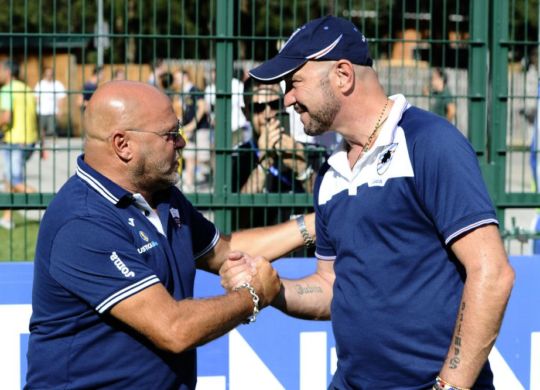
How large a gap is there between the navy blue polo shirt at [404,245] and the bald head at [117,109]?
824 mm

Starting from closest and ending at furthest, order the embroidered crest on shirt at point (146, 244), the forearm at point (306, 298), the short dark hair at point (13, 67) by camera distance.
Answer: the embroidered crest on shirt at point (146, 244), the forearm at point (306, 298), the short dark hair at point (13, 67)

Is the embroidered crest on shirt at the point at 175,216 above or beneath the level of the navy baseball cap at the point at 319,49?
beneath

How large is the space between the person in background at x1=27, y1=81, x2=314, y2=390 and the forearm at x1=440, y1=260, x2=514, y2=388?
0.86 metres

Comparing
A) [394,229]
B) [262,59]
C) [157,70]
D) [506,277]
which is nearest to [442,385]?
[506,277]

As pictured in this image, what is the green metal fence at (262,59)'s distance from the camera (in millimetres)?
7141

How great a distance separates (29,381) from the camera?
13.2ft

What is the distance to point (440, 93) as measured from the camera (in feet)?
24.0

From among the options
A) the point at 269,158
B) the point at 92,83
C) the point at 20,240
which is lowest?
the point at 20,240

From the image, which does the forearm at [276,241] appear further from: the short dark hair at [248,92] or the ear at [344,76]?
the short dark hair at [248,92]

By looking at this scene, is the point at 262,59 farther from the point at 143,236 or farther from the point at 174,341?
the point at 174,341

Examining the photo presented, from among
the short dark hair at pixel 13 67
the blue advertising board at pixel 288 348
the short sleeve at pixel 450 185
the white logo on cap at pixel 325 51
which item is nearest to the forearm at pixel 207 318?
the short sleeve at pixel 450 185

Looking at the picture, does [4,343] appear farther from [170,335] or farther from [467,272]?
[467,272]

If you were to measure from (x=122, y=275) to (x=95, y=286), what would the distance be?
4.1 inches

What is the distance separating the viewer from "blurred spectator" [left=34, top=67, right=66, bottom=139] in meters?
7.15
